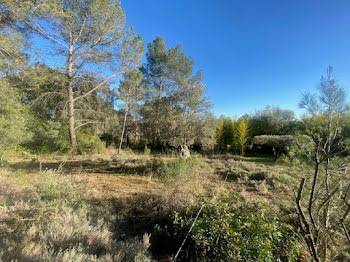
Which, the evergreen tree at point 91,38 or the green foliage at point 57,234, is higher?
the evergreen tree at point 91,38

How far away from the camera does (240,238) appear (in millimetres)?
1576

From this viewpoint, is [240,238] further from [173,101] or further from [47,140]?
[173,101]

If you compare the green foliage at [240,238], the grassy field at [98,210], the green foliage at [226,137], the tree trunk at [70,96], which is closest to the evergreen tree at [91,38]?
the tree trunk at [70,96]

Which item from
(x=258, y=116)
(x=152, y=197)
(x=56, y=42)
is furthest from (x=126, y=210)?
(x=258, y=116)

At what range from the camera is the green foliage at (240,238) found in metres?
1.49

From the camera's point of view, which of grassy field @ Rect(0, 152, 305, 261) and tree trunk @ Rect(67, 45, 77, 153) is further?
tree trunk @ Rect(67, 45, 77, 153)

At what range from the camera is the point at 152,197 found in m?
3.10

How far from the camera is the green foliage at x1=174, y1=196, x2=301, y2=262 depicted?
4.88ft

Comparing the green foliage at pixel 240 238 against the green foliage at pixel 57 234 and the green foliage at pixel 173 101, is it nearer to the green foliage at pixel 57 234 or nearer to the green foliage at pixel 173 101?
the green foliage at pixel 57 234

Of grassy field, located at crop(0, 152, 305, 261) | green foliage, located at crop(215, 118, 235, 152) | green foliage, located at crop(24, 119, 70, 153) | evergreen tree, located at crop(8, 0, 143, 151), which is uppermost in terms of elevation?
evergreen tree, located at crop(8, 0, 143, 151)

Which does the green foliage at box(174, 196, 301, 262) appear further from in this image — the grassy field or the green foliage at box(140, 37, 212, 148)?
the green foliage at box(140, 37, 212, 148)

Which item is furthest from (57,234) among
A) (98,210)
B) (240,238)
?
(240,238)

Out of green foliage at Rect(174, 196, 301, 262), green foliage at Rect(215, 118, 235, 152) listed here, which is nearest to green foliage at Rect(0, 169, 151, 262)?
green foliage at Rect(174, 196, 301, 262)

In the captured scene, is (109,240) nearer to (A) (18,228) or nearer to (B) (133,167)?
(A) (18,228)
